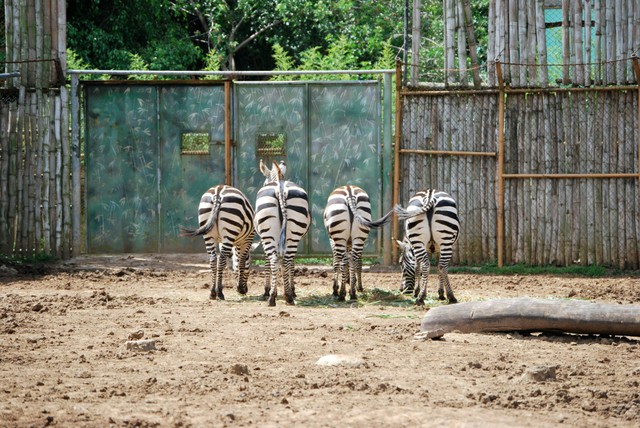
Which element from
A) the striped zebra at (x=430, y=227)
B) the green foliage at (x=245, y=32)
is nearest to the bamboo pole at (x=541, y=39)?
the striped zebra at (x=430, y=227)

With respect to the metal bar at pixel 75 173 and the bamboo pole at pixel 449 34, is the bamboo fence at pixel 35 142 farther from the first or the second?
the bamboo pole at pixel 449 34

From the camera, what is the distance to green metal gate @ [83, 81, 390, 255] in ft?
53.2

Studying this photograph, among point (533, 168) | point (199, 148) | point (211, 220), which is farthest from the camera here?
point (199, 148)

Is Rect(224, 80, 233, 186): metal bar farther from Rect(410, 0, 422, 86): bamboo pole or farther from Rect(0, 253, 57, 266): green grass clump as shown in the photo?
Rect(0, 253, 57, 266): green grass clump

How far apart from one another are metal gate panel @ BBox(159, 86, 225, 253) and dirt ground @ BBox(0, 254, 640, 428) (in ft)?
13.0

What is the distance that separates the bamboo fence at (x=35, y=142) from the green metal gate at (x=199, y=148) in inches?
18.6

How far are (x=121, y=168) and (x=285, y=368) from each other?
30.8ft

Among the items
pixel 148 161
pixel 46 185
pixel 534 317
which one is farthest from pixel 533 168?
pixel 46 185

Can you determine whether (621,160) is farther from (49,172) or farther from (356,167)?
(49,172)

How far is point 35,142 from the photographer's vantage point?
16.2 meters

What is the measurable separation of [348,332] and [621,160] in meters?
7.30

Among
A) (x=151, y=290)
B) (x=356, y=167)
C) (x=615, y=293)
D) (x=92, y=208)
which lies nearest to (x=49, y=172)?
(x=92, y=208)

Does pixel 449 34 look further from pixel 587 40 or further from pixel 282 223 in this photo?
pixel 282 223

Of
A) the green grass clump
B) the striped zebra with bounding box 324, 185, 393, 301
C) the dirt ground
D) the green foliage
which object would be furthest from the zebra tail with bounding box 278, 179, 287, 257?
the green foliage
